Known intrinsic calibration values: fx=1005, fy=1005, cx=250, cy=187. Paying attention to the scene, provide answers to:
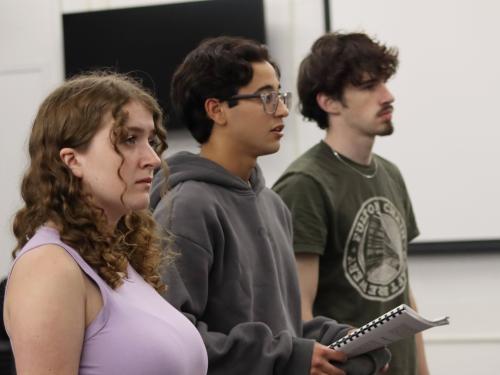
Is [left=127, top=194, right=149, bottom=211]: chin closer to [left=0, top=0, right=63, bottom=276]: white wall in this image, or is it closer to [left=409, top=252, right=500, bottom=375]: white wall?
[left=409, top=252, right=500, bottom=375]: white wall

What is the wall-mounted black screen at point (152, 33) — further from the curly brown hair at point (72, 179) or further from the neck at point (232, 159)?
the curly brown hair at point (72, 179)

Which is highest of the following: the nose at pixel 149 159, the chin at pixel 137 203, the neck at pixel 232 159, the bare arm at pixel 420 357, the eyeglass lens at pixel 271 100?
the eyeglass lens at pixel 271 100

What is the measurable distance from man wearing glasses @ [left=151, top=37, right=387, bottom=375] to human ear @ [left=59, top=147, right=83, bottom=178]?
0.50 m

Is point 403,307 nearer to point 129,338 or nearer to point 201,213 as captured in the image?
point 201,213

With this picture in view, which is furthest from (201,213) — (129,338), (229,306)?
(129,338)

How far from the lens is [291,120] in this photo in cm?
435

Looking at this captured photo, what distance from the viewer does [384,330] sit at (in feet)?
6.63

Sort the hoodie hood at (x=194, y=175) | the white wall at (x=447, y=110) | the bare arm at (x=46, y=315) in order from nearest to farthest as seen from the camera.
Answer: the bare arm at (x=46, y=315)
the hoodie hood at (x=194, y=175)
the white wall at (x=447, y=110)

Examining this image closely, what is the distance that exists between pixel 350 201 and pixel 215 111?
582 mm

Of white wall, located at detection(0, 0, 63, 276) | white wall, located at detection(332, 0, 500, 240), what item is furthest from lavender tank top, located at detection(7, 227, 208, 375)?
white wall, located at detection(0, 0, 63, 276)

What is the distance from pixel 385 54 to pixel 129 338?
1672 millimetres

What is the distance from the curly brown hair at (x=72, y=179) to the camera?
152 centimetres

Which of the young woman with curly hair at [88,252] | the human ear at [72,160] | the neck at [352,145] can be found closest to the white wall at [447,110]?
the neck at [352,145]

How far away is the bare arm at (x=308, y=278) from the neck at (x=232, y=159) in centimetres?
42
